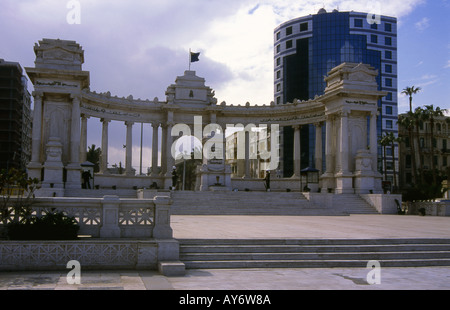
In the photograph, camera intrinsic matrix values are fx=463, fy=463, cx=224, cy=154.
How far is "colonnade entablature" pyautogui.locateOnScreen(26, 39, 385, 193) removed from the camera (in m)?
40.7

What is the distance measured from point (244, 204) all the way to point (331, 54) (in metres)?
79.6

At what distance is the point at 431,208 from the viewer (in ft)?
134

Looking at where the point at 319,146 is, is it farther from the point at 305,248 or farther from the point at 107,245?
the point at 107,245

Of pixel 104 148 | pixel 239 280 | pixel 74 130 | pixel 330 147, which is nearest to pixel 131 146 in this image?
pixel 104 148

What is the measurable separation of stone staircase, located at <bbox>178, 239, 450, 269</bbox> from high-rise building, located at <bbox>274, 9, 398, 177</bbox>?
88.0 m

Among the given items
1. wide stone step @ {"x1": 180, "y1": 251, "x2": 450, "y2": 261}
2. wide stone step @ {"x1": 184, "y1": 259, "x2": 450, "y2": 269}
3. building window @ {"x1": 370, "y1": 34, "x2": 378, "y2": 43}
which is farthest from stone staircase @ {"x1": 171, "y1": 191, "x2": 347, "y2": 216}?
building window @ {"x1": 370, "y1": 34, "x2": 378, "y2": 43}

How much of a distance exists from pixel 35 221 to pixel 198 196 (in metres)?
25.6

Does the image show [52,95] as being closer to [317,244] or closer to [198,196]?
[198,196]

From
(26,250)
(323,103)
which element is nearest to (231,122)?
(323,103)

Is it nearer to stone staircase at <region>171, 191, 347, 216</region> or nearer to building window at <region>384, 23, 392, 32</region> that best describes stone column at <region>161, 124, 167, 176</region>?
stone staircase at <region>171, 191, 347, 216</region>

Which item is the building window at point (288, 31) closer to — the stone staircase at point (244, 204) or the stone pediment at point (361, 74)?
the stone pediment at point (361, 74)

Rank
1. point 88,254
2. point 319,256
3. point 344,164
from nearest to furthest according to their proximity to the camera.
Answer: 1. point 88,254
2. point 319,256
3. point 344,164

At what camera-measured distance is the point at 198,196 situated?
130 feet

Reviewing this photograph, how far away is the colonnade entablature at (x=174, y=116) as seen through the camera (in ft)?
134
